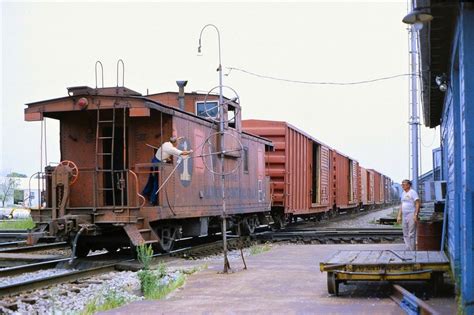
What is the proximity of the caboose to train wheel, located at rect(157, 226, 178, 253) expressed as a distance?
0.02 metres

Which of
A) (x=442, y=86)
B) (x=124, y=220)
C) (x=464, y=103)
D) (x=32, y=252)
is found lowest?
(x=32, y=252)

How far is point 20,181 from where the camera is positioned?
283ft

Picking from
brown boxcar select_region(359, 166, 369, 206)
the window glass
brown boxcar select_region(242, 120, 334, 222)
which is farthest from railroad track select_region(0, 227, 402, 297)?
brown boxcar select_region(359, 166, 369, 206)

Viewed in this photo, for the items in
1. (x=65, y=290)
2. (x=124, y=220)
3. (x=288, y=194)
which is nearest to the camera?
(x=65, y=290)

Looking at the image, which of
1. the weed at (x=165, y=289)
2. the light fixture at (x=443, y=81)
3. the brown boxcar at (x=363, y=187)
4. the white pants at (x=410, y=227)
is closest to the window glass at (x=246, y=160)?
the white pants at (x=410, y=227)

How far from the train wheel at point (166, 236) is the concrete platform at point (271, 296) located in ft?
6.90

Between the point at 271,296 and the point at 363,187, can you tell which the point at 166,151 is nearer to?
the point at 271,296

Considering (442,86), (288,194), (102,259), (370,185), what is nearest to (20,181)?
(370,185)

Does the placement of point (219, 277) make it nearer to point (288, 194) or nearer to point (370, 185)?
point (288, 194)

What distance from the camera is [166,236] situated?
13102mm

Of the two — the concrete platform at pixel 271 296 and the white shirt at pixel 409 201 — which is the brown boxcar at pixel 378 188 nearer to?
the white shirt at pixel 409 201

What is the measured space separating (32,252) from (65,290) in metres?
6.74

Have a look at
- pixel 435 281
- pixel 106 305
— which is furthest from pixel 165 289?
pixel 435 281

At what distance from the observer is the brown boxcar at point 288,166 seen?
20.8 m
